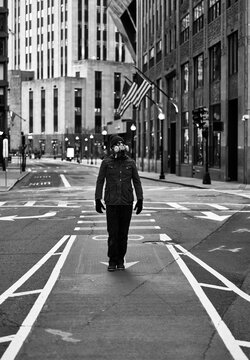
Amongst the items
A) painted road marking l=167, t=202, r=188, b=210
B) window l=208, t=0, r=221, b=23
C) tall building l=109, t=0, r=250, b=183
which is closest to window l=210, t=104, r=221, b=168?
tall building l=109, t=0, r=250, b=183

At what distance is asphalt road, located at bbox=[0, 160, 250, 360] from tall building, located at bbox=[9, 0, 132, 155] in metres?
122

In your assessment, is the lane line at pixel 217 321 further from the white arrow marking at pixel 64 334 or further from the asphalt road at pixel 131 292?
the white arrow marking at pixel 64 334

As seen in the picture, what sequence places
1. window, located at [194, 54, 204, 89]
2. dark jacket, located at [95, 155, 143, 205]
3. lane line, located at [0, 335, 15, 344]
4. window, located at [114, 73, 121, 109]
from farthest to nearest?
window, located at [114, 73, 121, 109]
window, located at [194, 54, 204, 89]
dark jacket, located at [95, 155, 143, 205]
lane line, located at [0, 335, 15, 344]

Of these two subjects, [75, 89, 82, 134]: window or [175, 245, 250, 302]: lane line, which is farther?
[75, 89, 82, 134]: window

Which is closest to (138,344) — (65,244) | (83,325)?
(83,325)

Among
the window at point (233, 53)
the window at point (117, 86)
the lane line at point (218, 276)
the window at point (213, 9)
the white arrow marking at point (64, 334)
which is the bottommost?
the white arrow marking at point (64, 334)

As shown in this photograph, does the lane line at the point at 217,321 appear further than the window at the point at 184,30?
No

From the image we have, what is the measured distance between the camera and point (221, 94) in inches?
1517

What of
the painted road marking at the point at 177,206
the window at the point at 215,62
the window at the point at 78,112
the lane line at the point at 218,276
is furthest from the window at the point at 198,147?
the window at the point at 78,112

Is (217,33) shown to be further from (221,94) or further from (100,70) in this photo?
(100,70)

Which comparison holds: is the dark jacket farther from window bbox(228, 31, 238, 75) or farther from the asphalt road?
window bbox(228, 31, 238, 75)

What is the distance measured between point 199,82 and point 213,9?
18.8 ft

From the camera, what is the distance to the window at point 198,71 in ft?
144

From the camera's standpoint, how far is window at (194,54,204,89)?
144ft
